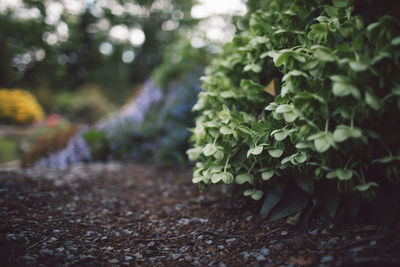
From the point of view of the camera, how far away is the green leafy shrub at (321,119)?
1055 millimetres

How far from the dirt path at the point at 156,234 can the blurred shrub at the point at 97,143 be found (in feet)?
5.67

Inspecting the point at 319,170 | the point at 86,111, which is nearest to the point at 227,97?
the point at 319,170

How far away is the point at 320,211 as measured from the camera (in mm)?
1435

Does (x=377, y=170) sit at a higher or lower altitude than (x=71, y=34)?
lower

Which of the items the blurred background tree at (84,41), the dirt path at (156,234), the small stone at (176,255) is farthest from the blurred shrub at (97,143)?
the blurred background tree at (84,41)

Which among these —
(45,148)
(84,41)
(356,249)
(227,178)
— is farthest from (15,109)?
(84,41)

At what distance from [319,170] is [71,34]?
1545cm

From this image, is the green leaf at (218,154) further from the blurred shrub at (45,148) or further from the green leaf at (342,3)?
the blurred shrub at (45,148)

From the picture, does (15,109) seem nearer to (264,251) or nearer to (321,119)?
(264,251)

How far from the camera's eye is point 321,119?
3.92 feet

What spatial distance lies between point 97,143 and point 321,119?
3.92 m

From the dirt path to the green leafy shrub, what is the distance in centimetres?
16

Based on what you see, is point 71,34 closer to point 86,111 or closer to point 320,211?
point 86,111

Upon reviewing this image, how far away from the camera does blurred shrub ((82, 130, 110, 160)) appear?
420 centimetres
